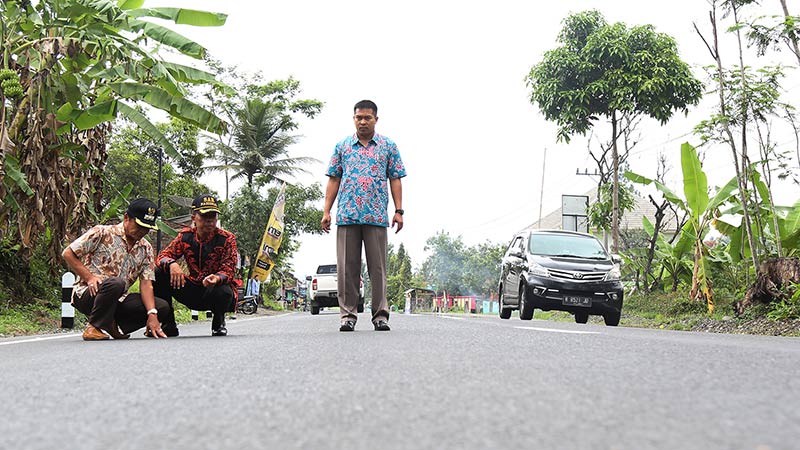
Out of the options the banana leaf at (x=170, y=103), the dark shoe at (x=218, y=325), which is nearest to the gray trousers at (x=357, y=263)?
the dark shoe at (x=218, y=325)

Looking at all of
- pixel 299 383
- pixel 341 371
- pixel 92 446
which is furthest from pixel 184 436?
pixel 341 371

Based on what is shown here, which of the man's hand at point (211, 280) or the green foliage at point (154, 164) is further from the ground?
the green foliage at point (154, 164)

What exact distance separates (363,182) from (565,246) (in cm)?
731

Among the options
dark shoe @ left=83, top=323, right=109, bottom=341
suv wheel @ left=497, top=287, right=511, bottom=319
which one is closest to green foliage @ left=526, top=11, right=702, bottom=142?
suv wheel @ left=497, top=287, right=511, bottom=319

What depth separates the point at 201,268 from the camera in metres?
7.48

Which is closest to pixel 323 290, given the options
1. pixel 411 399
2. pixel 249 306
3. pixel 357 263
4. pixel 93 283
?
pixel 249 306

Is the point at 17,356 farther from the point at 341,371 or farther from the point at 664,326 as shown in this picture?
the point at 664,326

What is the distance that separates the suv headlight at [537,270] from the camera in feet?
44.0

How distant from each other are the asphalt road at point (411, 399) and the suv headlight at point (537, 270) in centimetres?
853

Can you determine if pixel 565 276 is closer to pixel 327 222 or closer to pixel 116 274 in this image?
pixel 327 222

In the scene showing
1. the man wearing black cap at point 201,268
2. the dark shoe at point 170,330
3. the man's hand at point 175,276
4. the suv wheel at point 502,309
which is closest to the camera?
the man's hand at point 175,276

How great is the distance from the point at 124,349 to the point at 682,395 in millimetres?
3814

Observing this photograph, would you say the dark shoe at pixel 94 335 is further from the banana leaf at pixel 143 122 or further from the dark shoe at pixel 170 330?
the banana leaf at pixel 143 122

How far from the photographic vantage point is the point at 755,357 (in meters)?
4.22
